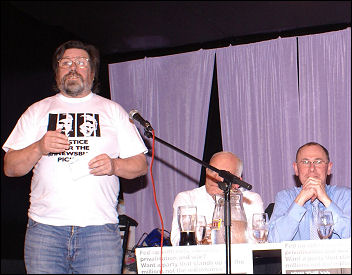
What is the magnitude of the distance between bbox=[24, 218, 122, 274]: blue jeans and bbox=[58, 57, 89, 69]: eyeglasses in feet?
2.52

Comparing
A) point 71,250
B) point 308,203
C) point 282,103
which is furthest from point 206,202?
point 282,103

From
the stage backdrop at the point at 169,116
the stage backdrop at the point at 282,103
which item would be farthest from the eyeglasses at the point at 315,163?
the stage backdrop at the point at 169,116

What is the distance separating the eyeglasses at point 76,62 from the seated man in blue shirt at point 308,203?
141 centimetres

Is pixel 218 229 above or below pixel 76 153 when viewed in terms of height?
below

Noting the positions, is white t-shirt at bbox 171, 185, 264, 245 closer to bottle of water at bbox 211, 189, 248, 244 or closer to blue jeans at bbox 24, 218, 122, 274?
bottle of water at bbox 211, 189, 248, 244

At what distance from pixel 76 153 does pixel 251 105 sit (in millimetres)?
3577

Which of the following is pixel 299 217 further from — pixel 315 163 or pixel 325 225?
pixel 325 225

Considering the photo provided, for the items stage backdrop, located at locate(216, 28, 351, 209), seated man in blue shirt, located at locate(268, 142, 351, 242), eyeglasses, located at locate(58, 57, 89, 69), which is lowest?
seated man in blue shirt, located at locate(268, 142, 351, 242)

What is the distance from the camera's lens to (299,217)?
2.75 metres

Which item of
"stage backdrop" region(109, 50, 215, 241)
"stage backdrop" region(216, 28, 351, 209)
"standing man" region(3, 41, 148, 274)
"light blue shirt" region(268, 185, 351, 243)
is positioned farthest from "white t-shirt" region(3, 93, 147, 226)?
"stage backdrop" region(109, 50, 215, 241)

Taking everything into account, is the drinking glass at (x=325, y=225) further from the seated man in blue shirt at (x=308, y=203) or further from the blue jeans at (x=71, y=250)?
the blue jeans at (x=71, y=250)

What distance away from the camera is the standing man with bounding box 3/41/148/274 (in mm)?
1981

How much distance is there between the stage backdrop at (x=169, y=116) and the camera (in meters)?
5.68

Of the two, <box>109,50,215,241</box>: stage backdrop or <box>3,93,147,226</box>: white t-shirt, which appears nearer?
<box>3,93,147,226</box>: white t-shirt
